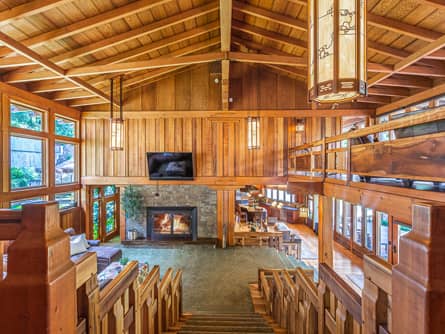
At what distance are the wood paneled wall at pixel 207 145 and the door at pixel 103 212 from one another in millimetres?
1456

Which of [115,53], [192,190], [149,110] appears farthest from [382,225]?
[115,53]

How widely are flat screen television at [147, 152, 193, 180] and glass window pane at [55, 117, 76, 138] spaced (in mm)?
2143

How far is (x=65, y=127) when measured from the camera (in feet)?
20.2

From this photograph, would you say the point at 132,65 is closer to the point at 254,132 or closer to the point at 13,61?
the point at 13,61

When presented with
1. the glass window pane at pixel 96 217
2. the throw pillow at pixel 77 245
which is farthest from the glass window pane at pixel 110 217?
the throw pillow at pixel 77 245

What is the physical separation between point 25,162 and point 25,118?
91 centimetres

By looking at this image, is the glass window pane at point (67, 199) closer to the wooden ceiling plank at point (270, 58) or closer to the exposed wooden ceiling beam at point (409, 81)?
the wooden ceiling plank at point (270, 58)

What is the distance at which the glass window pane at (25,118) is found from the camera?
15.0 feet

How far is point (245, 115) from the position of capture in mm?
6523

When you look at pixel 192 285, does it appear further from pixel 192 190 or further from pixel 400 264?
pixel 400 264

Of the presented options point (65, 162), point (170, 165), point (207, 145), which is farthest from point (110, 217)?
point (207, 145)

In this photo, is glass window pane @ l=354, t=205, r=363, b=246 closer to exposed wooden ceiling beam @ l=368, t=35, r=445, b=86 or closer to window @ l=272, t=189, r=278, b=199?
exposed wooden ceiling beam @ l=368, t=35, r=445, b=86

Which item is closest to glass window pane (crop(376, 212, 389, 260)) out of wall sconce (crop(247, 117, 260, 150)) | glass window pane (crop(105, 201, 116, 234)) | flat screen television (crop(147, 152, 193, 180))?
wall sconce (crop(247, 117, 260, 150))

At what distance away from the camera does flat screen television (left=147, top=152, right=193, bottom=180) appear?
253 inches
